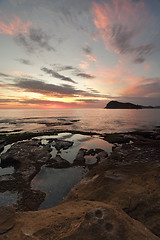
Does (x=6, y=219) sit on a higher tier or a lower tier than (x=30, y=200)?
higher

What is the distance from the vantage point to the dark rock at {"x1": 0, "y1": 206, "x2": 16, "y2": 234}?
5.55 meters

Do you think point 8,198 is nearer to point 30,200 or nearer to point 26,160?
point 30,200

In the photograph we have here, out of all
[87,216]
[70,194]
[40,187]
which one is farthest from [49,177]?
[87,216]

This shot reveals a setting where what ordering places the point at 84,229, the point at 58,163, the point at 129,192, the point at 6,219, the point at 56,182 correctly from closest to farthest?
the point at 84,229
the point at 6,219
the point at 129,192
the point at 56,182
the point at 58,163

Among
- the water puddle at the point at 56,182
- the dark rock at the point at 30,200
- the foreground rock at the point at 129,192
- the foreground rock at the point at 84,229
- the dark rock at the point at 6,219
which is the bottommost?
the water puddle at the point at 56,182

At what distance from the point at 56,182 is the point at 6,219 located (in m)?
8.11

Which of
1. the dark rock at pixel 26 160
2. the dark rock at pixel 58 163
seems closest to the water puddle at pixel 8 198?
the dark rock at pixel 26 160

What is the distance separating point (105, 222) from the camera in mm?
5078

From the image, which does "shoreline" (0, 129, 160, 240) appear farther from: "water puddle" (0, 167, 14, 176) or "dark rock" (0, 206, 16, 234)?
"water puddle" (0, 167, 14, 176)

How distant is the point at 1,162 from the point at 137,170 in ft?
70.4

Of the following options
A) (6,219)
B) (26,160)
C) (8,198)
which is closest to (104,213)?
(6,219)

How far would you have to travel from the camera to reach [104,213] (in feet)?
18.4

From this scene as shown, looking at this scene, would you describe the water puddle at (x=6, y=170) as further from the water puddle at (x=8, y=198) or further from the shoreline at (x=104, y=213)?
the shoreline at (x=104, y=213)

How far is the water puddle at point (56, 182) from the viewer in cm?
1132
